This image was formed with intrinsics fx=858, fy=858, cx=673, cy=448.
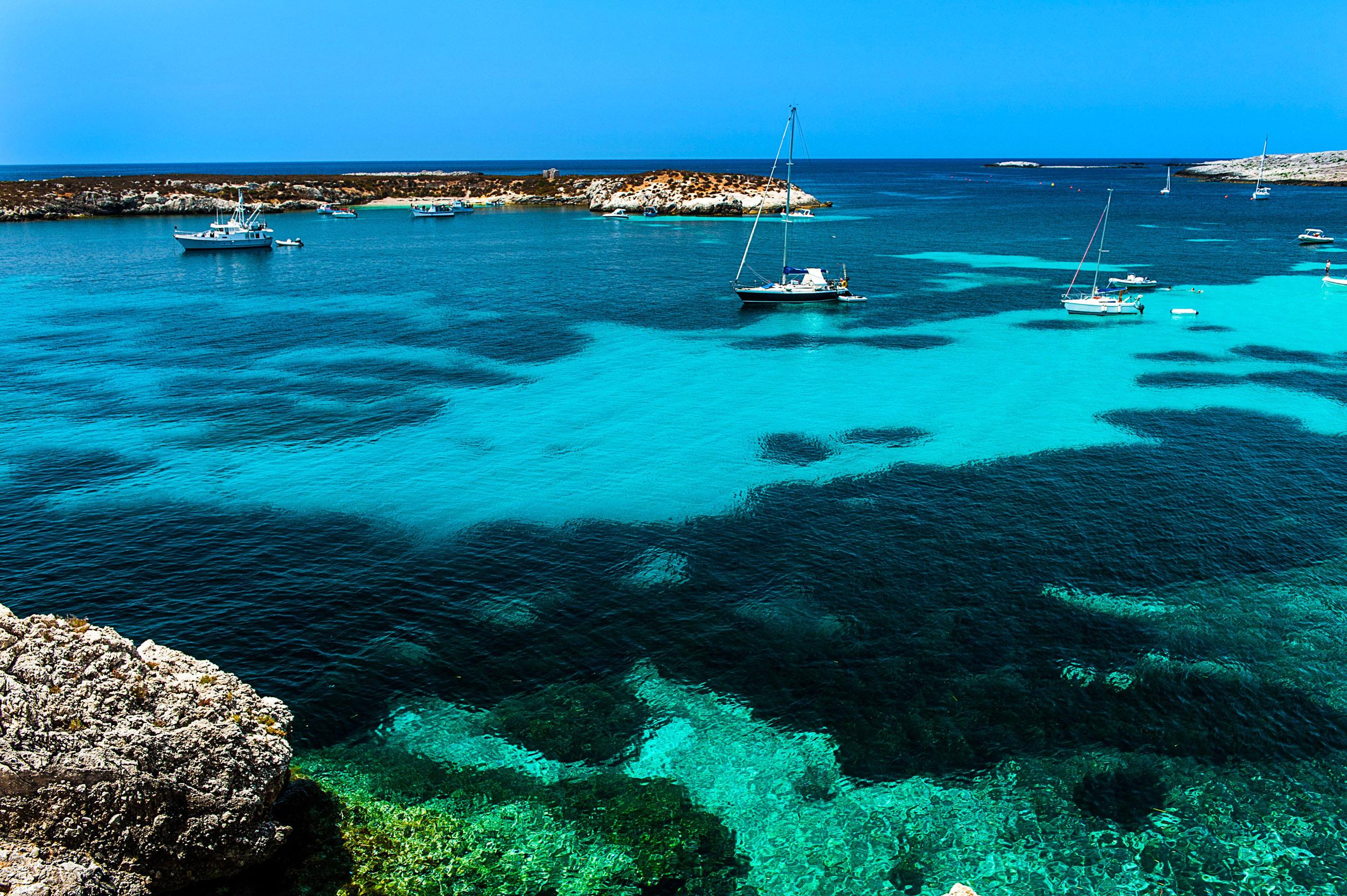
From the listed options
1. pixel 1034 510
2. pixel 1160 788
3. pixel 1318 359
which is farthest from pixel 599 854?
pixel 1318 359

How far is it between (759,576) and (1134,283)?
77.8 m

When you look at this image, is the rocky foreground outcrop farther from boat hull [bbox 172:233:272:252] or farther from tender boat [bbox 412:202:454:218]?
tender boat [bbox 412:202:454:218]

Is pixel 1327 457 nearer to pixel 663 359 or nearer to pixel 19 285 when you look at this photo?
pixel 663 359

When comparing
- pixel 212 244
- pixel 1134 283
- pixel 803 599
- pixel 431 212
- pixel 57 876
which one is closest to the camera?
pixel 57 876

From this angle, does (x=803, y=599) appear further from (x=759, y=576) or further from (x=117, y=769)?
(x=117, y=769)

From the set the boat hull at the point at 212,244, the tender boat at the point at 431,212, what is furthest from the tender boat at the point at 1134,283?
the tender boat at the point at 431,212

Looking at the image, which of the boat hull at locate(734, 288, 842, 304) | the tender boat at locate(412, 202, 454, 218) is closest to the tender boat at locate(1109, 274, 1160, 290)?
the boat hull at locate(734, 288, 842, 304)

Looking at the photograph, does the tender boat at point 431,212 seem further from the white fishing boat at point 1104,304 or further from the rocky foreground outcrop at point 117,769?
the rocky foreground outcrop at point 117,769

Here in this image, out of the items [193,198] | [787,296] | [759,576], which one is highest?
[193,198]

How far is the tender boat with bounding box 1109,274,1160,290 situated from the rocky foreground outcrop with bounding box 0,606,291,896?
95.4 metres

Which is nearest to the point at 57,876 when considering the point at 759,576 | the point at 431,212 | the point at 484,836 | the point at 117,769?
→ the point at 117,769

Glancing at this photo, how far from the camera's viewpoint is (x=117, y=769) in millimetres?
18344

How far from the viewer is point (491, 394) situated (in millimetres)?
57469

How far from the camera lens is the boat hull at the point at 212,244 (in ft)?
419
